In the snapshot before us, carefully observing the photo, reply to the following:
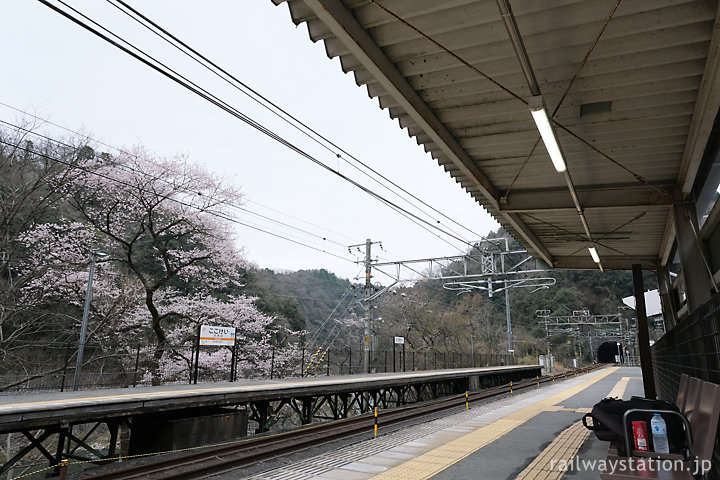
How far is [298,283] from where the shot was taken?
62281 millimetres

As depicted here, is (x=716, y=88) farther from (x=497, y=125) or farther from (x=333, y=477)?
(x=333, y=477)

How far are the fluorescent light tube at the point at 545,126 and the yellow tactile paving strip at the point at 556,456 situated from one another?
380cm

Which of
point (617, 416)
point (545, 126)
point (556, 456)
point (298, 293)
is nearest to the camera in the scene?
point (545, 126)

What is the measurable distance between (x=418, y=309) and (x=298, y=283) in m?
26.5

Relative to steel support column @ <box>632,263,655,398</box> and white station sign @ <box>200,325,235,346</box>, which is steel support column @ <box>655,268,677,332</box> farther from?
white station sign @ <box>200,325,235,346</box>

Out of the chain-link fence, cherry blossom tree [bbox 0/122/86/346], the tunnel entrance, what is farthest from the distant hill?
the tunnel entrance

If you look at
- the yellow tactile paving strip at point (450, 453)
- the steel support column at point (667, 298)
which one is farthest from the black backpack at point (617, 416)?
the steel support column at point (667, 298)

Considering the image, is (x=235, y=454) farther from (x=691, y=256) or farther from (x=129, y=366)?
(x=129, y=366)


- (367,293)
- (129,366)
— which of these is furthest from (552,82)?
(129,366)

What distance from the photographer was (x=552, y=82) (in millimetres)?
5176

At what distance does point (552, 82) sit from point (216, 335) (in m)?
12.8

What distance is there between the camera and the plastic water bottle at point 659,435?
12.9ft

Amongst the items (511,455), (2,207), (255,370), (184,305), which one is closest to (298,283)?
(255,370)

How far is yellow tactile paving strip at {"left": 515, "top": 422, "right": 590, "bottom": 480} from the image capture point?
5.16 metres
